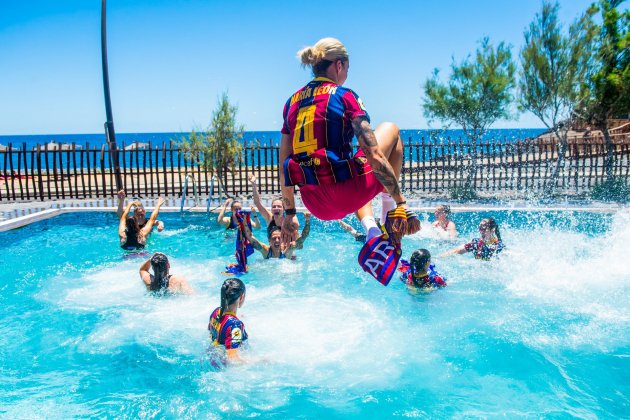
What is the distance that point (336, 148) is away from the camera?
10.3 ft

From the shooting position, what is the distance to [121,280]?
339 inches

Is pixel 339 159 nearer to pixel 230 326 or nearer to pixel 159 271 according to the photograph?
pixel 230 326

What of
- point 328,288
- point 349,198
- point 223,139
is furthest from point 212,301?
point 223,139

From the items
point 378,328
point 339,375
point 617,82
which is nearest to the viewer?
point 339,375

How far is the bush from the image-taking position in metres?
14.5

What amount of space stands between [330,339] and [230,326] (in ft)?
5.32

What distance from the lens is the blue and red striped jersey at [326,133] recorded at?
3098mm

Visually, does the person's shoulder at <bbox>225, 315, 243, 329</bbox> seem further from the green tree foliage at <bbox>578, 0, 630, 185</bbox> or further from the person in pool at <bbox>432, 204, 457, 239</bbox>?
the green tree foliage at <bbox>578, 0, 630, 185</bbox>

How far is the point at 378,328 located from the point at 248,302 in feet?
6.74

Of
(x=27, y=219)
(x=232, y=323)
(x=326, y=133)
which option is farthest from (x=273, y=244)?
(x=27, y=219)

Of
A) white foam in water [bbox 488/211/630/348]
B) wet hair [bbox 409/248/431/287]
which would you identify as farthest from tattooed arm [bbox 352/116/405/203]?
white foam in water [bbox 488/211/630/348]

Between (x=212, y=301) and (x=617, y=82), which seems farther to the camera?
(x=617, y=82)

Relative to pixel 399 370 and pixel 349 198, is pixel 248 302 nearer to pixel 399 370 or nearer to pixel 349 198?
pixel 399 370

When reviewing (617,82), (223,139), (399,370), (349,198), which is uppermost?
(617,82)
